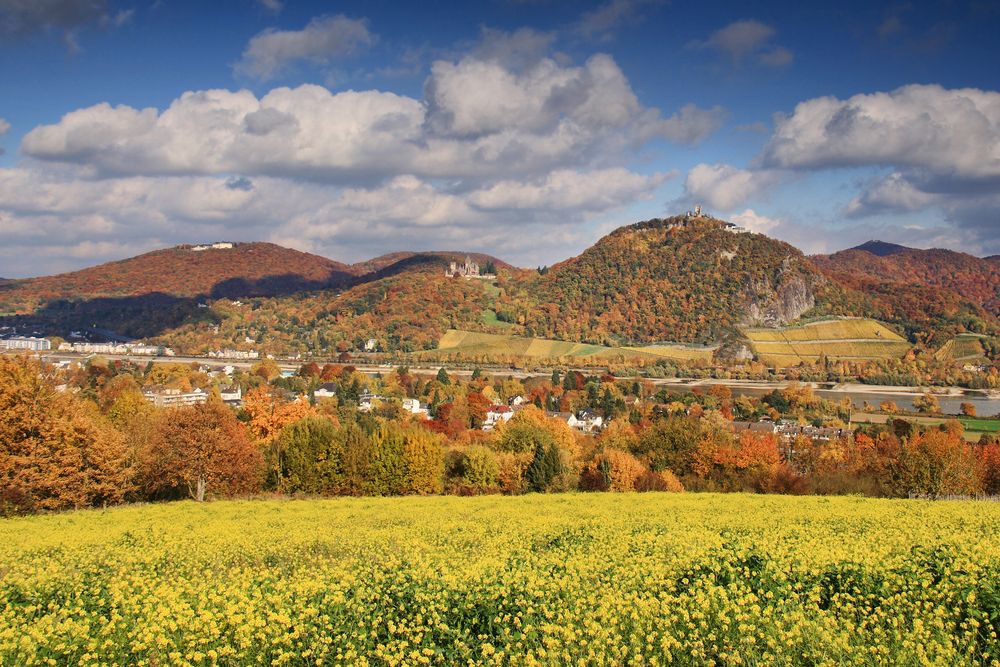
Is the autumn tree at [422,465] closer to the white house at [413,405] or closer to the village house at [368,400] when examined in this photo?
the village house at [368,400]

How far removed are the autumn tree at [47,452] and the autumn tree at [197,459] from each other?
3340mm

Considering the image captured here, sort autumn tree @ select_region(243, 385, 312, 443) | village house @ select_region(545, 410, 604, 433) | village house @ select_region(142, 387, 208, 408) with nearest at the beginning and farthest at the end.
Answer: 1. autumn tree @ select_region(243, 385, 312, 443)
2. village house @ select_region(545, 410, 604, 433)
3. village house @ select_region(142, 387, 208, 408)

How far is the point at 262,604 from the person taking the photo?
401 inches

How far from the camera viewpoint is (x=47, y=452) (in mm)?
33156

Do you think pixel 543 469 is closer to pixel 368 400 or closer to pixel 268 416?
pixel 268 416

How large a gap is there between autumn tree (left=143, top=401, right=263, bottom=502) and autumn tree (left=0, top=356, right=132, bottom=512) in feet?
11.0

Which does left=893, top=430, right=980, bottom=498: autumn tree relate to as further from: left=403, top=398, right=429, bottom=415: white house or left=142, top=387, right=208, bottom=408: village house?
left=142, top=387, right=208, bottom=408: village house

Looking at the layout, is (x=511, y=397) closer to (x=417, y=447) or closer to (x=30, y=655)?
(x=417, y=447)

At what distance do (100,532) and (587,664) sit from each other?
17960mm

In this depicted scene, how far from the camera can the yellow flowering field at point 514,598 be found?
866cm

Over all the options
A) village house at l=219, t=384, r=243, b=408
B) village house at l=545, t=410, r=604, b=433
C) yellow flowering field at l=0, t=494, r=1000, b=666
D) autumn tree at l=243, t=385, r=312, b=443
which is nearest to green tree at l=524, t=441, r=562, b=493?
autumn tree at l=243, t=385, r=312, b=443

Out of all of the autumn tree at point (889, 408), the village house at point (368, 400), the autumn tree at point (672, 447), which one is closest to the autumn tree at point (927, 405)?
the autumn tree at point (889, 408)

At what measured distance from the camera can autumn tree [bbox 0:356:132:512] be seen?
31984 millimetres

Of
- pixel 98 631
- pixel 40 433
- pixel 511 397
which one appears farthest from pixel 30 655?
pixel 511 397
